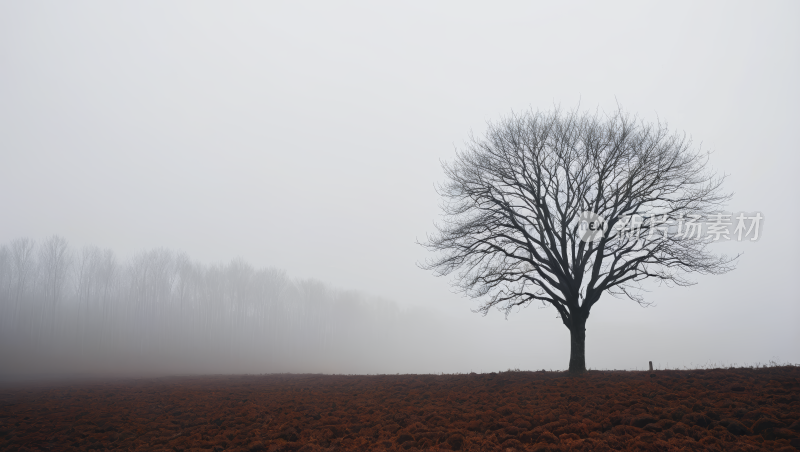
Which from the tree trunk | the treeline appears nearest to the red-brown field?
the tree trunk

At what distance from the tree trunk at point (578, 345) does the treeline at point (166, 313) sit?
44.8 meters

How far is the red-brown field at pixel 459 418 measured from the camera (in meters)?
6.22

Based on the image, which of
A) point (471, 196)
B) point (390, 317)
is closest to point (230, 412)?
point (471, 196)

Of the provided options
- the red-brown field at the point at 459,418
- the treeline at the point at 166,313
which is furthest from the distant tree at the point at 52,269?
the red-brown field at the point at 459,418

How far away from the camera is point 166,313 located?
58.9 m

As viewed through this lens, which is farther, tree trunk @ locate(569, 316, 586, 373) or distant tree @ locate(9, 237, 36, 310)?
distant tree @ locate(9, 237, 36, 310)

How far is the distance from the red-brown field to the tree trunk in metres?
1.66

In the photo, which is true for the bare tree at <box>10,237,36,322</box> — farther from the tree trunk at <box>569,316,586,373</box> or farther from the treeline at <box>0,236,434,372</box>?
the tree trunk at <box>569,316,586,373</box>

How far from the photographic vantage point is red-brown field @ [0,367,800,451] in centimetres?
622

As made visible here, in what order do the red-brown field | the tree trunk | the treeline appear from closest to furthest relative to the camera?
the red-brown field < the tree trunk < the treeline

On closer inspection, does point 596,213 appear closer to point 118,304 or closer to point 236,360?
point 236,360

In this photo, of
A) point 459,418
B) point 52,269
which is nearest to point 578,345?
point 459,418

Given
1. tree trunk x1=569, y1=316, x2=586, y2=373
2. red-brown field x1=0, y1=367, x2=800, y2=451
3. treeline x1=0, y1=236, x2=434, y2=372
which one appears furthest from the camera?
treeline x1=0, y1=236, x2=434, y2=372

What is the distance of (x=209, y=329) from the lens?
5997 cm
